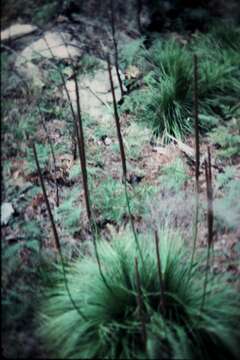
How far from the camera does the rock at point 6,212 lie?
3035mm

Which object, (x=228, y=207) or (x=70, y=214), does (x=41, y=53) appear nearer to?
(x=70, y=214)

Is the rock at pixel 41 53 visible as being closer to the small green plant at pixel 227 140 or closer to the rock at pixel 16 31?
the rock at pixel 16 31

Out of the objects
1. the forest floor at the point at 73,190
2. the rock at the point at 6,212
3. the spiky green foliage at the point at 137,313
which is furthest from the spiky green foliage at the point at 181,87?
the spiky green foliage at the point at 137,313

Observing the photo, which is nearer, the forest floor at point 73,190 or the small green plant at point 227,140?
the forest floor at point 73,190

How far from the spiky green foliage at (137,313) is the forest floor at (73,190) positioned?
201 mm

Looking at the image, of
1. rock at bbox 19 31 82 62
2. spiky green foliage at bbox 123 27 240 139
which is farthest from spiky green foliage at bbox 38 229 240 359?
rock at bbox 19 31 82 62

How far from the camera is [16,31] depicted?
4.57m

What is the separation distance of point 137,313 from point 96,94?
2610 mm

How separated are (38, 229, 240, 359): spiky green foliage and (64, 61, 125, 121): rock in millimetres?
1876

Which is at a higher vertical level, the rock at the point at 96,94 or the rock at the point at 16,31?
the rock at the point at 16,31

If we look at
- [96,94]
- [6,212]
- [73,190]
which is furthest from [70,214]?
[96,94]

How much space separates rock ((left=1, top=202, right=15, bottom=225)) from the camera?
304 cm

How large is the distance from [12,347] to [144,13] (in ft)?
13.9

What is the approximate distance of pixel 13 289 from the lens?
→ 2568 mm
